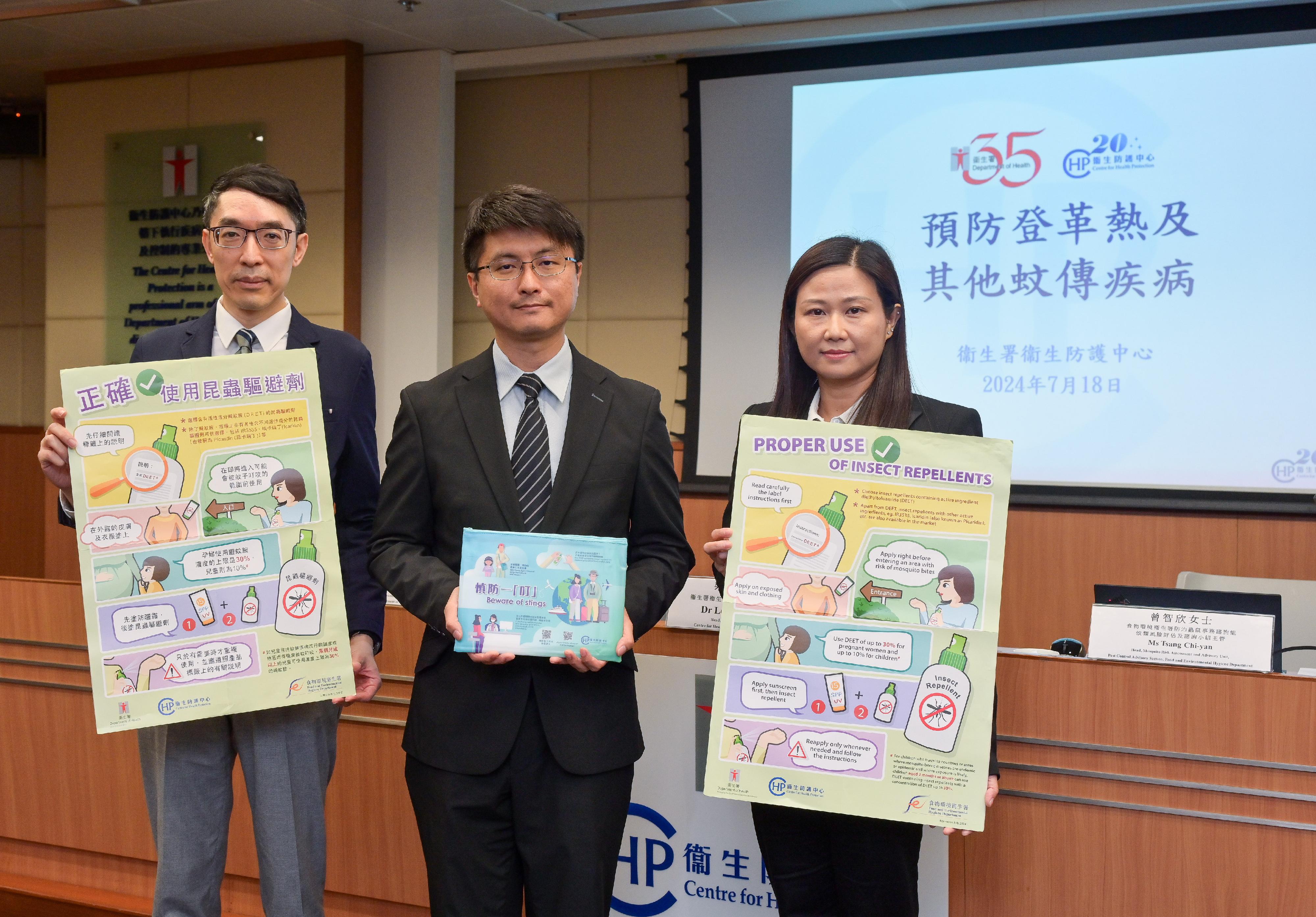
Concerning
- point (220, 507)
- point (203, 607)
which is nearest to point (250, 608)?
point (203, 607)

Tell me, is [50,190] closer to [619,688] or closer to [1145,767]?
[619,688]

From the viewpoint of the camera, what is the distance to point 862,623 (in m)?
1.64

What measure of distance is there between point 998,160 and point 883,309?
10.5ft

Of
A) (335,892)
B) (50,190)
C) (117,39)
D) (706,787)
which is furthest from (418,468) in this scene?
(50,190)

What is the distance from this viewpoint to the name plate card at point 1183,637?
6.85ft

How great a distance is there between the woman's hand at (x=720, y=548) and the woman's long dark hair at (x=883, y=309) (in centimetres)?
23

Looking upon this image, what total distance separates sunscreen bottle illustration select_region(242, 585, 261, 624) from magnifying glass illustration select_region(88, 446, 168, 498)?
0.77ft

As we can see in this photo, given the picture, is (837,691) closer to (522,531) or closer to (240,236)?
(522,531)

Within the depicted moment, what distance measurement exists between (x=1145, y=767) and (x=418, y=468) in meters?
1.60

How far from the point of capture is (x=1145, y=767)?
214 centimetres

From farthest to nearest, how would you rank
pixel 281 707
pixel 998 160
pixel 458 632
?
pixel 998 160 → pixel 281 707 → pixel 458 632

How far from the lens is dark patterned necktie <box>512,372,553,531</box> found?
5.57 ft

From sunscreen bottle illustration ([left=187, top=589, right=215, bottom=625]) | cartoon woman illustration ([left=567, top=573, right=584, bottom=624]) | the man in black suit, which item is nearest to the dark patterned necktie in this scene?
the man in black suit

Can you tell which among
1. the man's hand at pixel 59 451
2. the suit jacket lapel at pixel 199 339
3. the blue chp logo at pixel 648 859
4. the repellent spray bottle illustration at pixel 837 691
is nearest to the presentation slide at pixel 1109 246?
the blue chp logo at pixel 648 859
